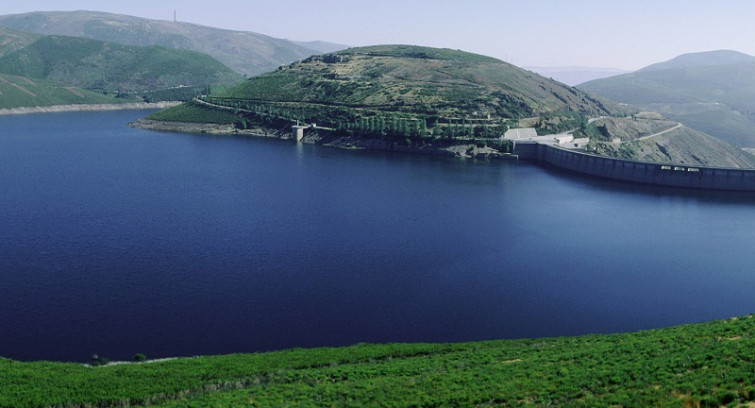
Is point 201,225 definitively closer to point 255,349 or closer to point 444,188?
point 255,349

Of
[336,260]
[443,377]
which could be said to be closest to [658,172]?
[336,260]

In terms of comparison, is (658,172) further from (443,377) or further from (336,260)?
(443,377)

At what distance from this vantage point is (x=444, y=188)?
14425 centimetres

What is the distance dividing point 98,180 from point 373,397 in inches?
4642

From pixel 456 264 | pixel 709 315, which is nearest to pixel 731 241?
pixel 709 315

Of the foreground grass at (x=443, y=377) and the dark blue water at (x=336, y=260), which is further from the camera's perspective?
the dark blue water at (x=336, y=260)

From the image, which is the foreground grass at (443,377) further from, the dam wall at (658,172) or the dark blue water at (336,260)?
the dam wall at (658,172)

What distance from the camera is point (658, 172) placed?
156 m

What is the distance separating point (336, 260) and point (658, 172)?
108676mm

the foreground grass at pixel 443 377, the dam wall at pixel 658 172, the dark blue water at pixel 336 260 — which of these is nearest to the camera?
the foreground grass at pixel 443 377

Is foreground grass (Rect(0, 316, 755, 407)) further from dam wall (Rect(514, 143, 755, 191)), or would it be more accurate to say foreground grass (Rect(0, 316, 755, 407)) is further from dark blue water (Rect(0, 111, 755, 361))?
dam wall (Rect(514, 143, 755, 191))

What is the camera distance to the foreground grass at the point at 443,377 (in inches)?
1389

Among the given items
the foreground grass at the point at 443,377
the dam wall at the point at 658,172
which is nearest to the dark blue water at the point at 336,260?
the dam wall at the point at 658,172

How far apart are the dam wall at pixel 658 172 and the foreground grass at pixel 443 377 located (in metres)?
114
